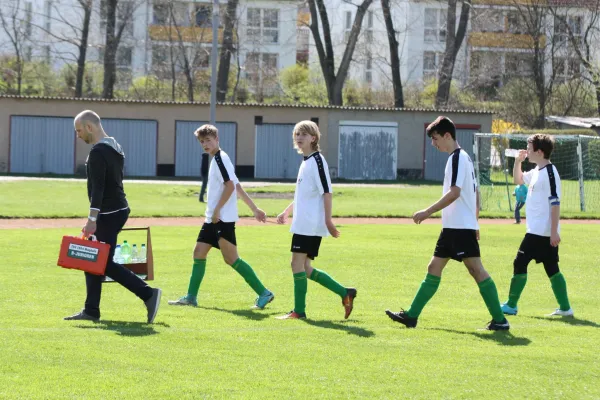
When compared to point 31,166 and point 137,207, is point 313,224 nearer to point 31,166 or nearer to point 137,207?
point 137,207

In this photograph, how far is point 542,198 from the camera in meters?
9.87

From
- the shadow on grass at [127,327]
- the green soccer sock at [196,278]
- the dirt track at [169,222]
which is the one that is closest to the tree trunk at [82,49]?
the dirt track at [169,222]

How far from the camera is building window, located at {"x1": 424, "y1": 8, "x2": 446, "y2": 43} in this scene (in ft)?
259

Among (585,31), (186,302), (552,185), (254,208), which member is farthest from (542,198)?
(585,31)

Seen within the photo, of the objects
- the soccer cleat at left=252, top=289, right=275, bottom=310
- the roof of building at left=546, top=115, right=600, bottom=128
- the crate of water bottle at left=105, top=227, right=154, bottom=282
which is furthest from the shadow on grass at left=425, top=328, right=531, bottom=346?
the roof of building at left=546, top=115, right=600, bottom=128

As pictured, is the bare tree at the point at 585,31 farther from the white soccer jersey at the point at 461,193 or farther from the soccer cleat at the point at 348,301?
the white soccer jersey at the point at 461,193

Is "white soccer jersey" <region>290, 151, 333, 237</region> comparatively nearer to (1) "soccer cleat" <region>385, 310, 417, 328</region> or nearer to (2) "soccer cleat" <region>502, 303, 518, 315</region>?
(1) "soccer cleat" <region>385, 310, 417, 328</region>

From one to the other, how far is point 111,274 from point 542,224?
4118 millimetres

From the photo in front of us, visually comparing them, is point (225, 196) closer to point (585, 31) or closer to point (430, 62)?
point (585, 31)

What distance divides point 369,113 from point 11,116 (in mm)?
15649

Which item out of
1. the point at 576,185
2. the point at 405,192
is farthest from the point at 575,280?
the point at 576,185

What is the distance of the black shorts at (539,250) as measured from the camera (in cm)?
987

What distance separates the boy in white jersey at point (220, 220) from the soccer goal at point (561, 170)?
60.1 ft

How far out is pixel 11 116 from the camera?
43.4m
